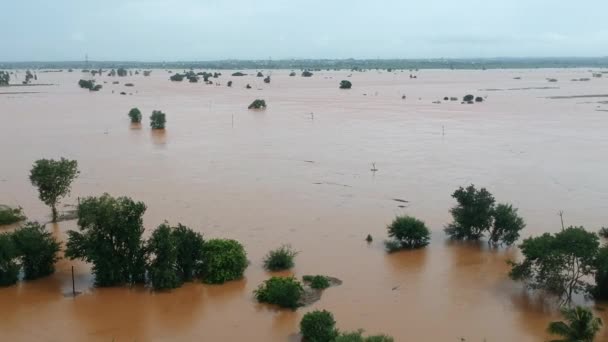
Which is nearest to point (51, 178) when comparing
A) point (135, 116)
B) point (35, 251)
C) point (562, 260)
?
point (35, 251)

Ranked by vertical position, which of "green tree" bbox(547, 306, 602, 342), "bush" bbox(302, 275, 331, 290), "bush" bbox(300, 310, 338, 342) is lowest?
"bush" bbox(302, 275, 331, 290)

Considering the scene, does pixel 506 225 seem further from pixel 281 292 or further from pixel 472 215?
pixel 281 292

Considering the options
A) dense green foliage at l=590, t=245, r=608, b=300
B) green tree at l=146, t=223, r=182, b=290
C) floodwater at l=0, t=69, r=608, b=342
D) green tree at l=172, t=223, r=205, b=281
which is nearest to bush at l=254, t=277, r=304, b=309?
floodwater at l=0, t=69, r=608, b=342

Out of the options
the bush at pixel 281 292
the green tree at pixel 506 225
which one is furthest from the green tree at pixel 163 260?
the green tree at pixel 506 225

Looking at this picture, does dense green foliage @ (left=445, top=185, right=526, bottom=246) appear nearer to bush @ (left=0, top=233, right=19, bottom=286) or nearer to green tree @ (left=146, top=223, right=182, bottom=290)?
green tree @ (left=146, top=223, right=182, bottom=290)

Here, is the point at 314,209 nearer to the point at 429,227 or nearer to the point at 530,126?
the point at 429,227
